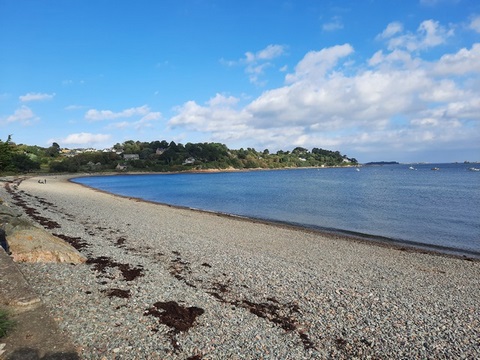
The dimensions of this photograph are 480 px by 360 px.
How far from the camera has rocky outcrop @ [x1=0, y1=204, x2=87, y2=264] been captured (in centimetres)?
986

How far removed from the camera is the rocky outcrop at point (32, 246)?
9856mm

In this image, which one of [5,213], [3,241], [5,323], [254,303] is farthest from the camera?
[5,213]

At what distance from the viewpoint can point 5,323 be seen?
5.36 metres

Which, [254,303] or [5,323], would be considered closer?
[5,323]

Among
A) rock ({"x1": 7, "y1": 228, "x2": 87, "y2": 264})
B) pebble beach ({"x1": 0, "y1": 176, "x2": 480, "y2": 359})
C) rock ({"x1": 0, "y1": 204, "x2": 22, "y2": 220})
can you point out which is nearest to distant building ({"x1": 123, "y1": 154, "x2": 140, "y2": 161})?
rock ({"x1": 0, "y1": 204, "x2": 22, "y2": 220})

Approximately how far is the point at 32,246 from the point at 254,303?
25.9ft

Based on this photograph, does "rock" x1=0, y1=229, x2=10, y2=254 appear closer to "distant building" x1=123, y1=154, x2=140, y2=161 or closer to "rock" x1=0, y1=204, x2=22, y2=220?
"rock" x1=0, y1=204, x2=22, y2=220

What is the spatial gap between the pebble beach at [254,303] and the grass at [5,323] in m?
1.12

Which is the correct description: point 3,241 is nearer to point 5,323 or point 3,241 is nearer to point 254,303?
point 5,323

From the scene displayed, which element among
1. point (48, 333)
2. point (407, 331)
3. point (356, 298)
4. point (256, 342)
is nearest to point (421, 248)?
point (356, 298)

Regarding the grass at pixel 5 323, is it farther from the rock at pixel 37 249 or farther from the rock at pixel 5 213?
the rock at pixel 5 213

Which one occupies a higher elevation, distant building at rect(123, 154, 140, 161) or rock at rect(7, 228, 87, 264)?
distant building at rect(123, 154, 140, 161)

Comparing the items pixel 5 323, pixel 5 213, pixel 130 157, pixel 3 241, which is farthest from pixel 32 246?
pixel 130 157

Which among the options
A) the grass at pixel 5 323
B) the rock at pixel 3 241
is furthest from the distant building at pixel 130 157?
the grass at pixel 5 323
